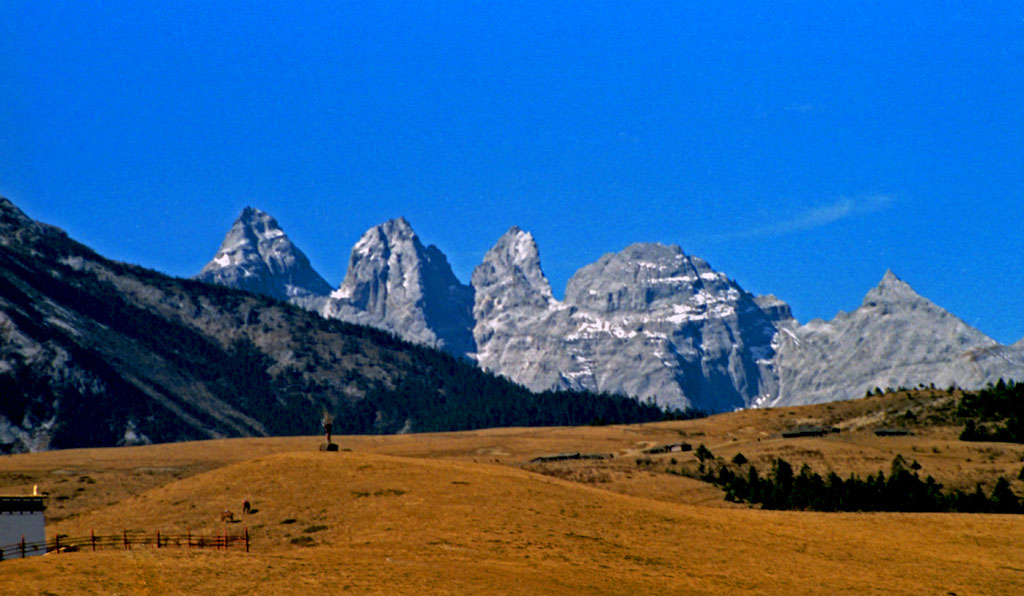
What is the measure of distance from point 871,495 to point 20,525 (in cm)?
6079

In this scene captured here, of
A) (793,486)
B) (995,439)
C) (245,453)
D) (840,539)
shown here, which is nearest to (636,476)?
(793,486)

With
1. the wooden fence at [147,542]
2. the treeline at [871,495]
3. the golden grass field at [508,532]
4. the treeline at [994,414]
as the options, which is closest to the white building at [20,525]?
the wooden fence at [147,542]

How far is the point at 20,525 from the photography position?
56.1 meters

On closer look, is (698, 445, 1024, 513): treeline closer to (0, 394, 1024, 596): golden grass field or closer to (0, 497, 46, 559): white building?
(0, 394, 1024, 596): golden grass field

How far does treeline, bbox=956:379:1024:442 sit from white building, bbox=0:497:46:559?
94320mm

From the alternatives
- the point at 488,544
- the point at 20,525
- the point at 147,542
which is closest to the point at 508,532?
the point at 488,544

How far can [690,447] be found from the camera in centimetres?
12550

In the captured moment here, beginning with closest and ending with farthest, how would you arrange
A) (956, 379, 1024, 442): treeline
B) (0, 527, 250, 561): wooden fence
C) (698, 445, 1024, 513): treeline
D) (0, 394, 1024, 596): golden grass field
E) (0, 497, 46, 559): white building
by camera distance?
(0, 394, 1024, 596): golden grass field → (0, 497, 46, 559): white building → (0, 527, 250, 561): wooden fence → (698, 445, 1024, 513): treeline → (956, 379, 1024, 442): treeline

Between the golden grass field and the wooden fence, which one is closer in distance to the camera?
the golden grass field

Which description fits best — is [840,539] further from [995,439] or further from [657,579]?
[995,439]

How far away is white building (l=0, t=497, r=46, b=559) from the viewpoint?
2168 inches

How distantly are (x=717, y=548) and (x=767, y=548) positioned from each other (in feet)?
10.7

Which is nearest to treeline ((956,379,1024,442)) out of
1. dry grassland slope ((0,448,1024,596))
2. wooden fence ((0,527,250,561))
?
dry grassland slope ((0,448,1024,596))

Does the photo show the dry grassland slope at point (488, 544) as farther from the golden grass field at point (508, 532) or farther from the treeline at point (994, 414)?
the treeline at point (994, 414)
